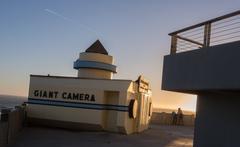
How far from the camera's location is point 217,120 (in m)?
9.70

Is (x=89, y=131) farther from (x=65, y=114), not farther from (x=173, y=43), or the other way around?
(x=173, y=43)

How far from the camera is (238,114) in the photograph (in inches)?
352

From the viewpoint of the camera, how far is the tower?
87.9 ft

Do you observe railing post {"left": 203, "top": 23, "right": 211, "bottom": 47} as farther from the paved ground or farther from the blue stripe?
the blue stripe

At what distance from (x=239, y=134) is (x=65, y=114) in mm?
16247

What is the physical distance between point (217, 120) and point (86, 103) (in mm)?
14552

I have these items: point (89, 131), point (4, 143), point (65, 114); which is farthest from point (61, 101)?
point (4, 143)

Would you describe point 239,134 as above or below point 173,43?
below

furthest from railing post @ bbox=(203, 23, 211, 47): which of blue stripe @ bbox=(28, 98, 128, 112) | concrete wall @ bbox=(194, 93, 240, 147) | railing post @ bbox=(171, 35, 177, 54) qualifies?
blue stripe @ bbox=(28, 98, 128, 112)

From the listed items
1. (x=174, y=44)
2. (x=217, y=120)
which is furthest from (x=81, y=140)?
(x=217, y=120)

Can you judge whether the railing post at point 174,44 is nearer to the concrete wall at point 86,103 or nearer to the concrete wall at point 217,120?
the concrete wall at point 217,120

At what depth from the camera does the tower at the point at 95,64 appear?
26.8 meters

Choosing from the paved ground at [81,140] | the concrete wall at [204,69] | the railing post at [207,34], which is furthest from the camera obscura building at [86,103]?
the railing post at [207,34]

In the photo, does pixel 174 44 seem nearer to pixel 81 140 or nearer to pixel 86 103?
pixel 81 140
